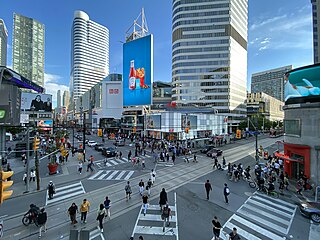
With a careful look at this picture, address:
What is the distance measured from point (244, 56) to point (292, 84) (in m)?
76.4

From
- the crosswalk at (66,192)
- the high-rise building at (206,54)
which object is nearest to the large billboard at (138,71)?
the crosswalk at (66,192)

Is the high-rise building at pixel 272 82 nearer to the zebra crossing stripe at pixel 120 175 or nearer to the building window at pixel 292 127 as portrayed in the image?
the building window at pixel 292 127

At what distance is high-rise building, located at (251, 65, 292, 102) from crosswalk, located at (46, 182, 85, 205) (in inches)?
7675

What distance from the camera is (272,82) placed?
173375mm

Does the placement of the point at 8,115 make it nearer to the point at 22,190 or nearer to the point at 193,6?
the point at 22,190

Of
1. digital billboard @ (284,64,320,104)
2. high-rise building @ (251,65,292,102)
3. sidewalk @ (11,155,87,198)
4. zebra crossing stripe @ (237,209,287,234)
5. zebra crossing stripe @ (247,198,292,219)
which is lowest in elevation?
sidewalk @ (11,155,87,198)

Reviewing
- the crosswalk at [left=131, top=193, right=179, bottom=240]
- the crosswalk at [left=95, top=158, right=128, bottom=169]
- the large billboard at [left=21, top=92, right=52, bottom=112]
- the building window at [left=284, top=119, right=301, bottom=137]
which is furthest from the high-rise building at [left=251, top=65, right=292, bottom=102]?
the crosswalk at [left=131, top=193, right=179, bottom=240]

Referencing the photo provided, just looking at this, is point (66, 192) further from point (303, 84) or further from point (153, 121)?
point (153, 121)

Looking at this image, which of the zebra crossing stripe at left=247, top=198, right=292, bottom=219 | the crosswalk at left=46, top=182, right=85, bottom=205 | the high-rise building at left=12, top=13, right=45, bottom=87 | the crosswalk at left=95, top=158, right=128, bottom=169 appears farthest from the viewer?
the high-rise building at left=12, top=13, right=45, bottom=87

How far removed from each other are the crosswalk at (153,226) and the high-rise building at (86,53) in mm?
158947

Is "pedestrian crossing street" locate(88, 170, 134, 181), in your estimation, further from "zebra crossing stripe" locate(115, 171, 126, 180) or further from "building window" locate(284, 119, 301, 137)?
"building window" locate(284, 119, 301, 137)

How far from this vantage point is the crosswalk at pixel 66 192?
13.7m

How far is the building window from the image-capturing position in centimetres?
1815

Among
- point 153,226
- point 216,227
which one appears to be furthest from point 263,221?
point 153,226
